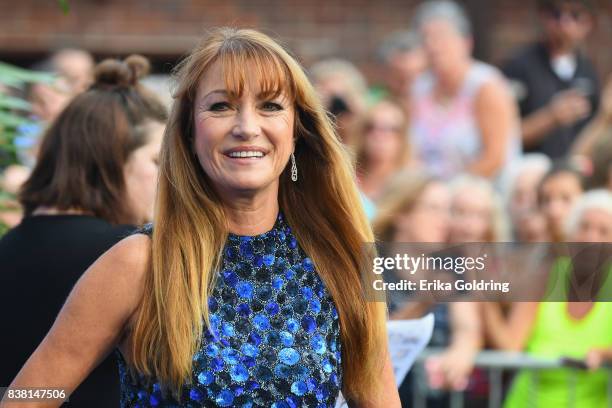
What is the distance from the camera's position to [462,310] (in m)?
5.87

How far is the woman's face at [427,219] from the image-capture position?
19.8 ft

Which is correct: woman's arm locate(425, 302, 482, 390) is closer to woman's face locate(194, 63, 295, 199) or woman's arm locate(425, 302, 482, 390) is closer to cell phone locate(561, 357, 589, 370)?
cell phone locate(561, 357, 589, 370)

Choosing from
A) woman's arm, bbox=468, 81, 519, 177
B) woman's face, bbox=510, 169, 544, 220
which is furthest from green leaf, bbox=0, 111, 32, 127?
woman's arm, bbox=468, 81, 519, 177

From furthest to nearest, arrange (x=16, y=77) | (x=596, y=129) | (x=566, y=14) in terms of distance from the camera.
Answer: (x=566, y=14)
(x=596, y=129)
(x=16, y=77)

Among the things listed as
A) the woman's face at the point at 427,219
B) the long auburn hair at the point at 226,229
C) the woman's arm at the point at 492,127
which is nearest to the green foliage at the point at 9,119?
the long auburn hair at the point at 226,229

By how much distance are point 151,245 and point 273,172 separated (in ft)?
1.12

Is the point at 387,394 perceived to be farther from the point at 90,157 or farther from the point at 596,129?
the point at 596,129

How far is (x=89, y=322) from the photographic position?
2.77 meters

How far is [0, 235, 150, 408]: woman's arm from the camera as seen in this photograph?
2.77 metres

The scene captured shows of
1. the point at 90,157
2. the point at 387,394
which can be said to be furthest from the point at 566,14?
the point at 387,394

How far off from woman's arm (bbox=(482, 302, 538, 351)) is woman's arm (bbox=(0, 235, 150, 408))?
134 inches

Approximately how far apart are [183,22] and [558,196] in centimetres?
513

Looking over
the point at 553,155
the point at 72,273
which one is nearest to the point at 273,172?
the point at 72,273

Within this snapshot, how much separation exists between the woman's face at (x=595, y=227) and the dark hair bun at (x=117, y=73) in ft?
8.70
